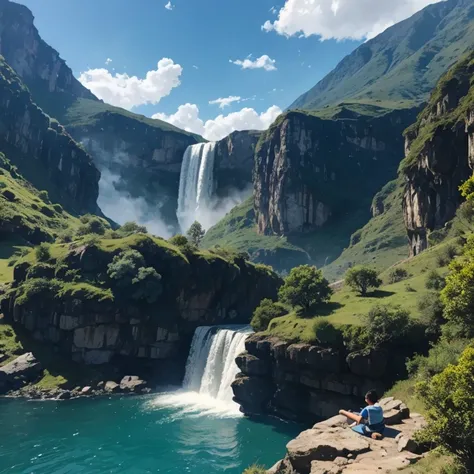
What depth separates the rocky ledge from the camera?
21625 mm

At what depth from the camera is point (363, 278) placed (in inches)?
2707

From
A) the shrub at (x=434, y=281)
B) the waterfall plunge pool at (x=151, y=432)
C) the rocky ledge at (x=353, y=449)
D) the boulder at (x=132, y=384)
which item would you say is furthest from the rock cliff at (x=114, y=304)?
the rocky ledge at (x=353, y=449)

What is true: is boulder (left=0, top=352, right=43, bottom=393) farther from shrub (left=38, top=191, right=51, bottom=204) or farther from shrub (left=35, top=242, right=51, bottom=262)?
shrub (left=38, top=191, right=51, bottom=204)

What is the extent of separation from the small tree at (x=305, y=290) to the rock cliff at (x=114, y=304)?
2846 centimetres

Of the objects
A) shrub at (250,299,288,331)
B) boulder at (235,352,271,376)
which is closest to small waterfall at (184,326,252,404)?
shrub at (250,299,288,331)

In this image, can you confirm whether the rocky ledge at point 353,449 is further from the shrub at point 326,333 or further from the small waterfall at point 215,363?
the small waterfall at point 215,363

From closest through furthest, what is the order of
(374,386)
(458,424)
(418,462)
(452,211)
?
(458,424) → (418,462) → (374,386) → (452,211)

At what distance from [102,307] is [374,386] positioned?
51177mm

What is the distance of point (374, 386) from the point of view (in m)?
48.5

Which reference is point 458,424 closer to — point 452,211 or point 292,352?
point 292,352

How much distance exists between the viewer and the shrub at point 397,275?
79.1 metres

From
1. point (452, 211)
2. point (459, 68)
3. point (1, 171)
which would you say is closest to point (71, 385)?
point (452, 211)

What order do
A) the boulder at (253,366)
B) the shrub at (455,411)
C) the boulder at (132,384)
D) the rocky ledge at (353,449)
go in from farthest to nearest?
the boulder at (132,384) → the boulder at (253,366) → the rocky ledge at (353,449) → the shrub at (455,411)

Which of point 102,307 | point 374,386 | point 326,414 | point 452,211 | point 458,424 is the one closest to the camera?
point 458,424
